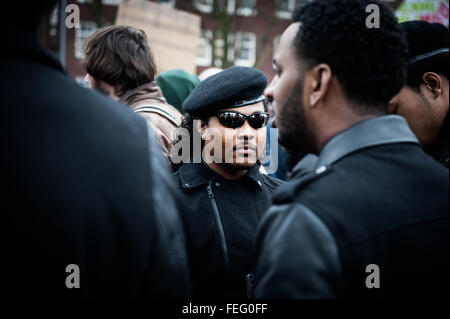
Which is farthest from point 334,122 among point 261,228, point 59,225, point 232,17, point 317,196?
point 232,17

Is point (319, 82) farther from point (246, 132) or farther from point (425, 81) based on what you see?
point (246, 132)

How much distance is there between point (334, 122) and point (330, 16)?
34 centimetres

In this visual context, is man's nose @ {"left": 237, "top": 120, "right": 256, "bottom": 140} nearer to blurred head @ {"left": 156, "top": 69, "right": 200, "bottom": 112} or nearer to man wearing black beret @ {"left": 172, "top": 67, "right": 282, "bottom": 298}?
man wearing black beret @ {"left": 172, "top": 67, "right": 282, "bottom": 298}

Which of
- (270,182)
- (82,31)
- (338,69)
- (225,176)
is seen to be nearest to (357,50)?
(338,69)

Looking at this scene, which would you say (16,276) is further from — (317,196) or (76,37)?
(76,37)

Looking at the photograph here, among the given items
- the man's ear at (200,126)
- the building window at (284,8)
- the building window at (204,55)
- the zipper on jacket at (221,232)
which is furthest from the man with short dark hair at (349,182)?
the building window at (204,55)

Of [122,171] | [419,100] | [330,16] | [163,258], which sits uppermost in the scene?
[330,16]

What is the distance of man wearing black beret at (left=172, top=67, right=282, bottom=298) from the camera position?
2.38 m

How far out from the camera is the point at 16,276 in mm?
1040

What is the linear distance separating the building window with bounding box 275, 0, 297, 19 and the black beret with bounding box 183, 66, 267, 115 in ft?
77.3

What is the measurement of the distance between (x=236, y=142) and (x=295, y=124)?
3.78 ft

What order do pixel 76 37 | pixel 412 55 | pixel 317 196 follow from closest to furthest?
pixel 317 196 < pixel 412 55 < pixel 76 37

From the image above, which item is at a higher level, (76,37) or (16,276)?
(76,37)
